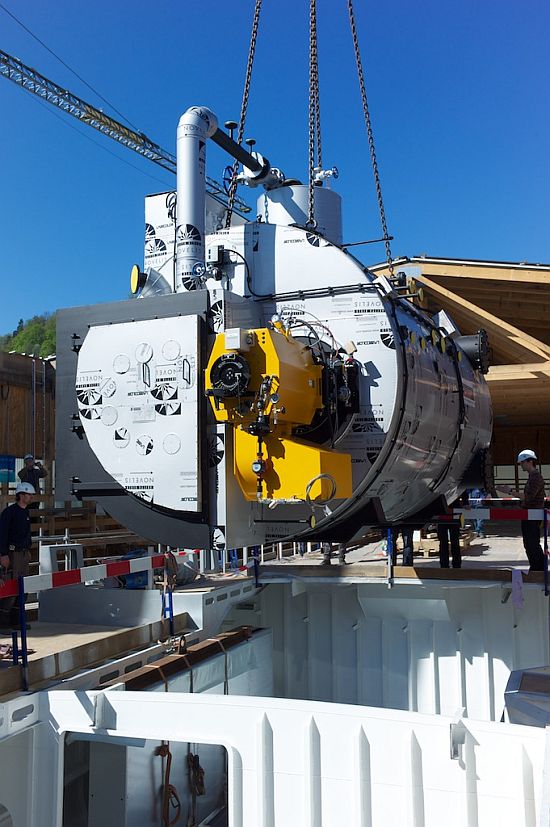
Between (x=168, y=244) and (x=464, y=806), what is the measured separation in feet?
18.1

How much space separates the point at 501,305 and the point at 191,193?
997cm

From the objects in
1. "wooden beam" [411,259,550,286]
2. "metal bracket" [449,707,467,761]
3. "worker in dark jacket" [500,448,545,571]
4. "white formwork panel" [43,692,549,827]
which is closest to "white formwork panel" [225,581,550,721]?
"worker in dark jacket" [500,448,545,571]

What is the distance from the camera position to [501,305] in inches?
599

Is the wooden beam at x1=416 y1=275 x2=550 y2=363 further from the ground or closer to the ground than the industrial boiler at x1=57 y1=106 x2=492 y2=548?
further from the ground

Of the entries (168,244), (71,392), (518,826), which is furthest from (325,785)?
(168,244)

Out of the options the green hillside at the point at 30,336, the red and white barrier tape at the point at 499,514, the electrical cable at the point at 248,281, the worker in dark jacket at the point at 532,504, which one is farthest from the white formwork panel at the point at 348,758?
the green hillside at the point at 30,336

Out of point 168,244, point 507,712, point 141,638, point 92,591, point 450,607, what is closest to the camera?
point 507,712

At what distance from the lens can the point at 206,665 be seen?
6.05 meters

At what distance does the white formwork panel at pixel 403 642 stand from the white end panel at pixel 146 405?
8.54 ft

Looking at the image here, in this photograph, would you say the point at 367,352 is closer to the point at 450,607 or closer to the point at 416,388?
the point at 416,388

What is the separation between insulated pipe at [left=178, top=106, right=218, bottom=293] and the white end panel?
0.75 metres

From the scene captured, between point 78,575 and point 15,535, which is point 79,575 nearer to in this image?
point 78,575

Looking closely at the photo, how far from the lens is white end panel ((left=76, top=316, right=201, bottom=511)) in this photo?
6.07 m

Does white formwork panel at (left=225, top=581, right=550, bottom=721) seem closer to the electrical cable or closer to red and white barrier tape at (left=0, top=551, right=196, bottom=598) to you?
red and white barrier tape at (left=0, top=551, right=196, bottom=598)
